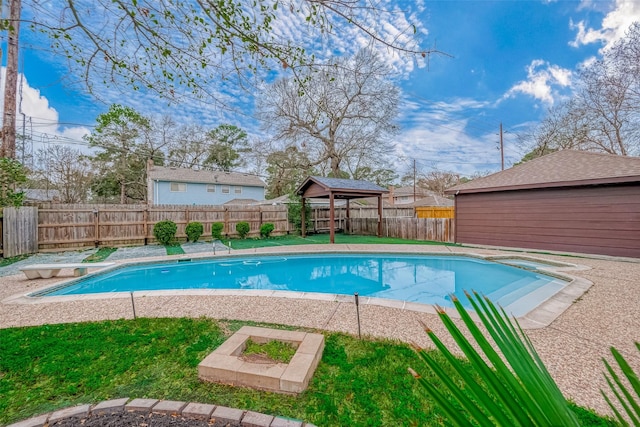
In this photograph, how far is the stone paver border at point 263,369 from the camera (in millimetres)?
2402

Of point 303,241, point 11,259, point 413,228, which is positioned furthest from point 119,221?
point 413,228

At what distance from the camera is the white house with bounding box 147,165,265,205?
2053 centimetres

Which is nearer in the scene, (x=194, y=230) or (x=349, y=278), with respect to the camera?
(x=349, y=278)

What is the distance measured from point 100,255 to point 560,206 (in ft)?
50.4

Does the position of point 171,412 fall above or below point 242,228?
below

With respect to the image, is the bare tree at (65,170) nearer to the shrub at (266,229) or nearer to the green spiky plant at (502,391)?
the shrub at (266,229)

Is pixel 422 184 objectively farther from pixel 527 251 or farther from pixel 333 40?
pixel 333 40

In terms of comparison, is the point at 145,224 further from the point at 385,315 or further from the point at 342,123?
the point at 342,123

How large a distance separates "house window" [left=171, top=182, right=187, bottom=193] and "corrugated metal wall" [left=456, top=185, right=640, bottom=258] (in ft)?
60.8

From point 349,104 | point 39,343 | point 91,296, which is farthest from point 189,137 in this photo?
point 39,343

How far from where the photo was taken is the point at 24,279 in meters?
6.55

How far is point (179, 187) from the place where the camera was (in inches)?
839

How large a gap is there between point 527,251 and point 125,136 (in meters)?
26.2

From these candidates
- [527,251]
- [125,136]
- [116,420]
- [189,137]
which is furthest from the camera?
[189,137]
